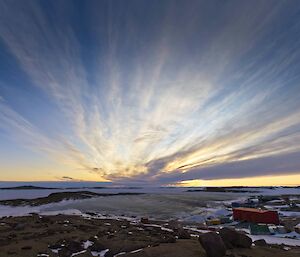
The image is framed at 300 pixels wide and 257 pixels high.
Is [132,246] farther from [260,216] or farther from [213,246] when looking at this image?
[260,216]

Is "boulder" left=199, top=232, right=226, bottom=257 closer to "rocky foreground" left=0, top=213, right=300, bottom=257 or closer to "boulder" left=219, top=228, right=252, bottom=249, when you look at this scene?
"rocky foreground" left=0, top=213, right=300, bottom=257

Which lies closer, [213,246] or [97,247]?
[213,246]

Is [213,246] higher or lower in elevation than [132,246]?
higher

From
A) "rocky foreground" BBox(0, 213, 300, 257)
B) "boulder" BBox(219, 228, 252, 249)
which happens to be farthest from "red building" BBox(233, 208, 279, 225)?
"boulder" BBox(219, 228, 252, 249)

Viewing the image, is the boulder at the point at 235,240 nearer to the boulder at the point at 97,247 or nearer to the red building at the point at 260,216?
the boulder at the point at 97,247

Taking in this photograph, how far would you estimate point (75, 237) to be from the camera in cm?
2258

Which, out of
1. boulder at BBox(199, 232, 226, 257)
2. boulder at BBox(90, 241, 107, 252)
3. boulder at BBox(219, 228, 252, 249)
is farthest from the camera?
boulder at BBox(90, 241, 107, 252)

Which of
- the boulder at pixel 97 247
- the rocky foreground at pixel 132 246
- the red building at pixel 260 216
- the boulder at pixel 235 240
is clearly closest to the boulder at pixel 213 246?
the rocky foreground at pixel 132 246

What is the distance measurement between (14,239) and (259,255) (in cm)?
1764

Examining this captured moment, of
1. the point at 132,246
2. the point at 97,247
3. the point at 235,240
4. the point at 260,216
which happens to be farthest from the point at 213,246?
the point at 260,216

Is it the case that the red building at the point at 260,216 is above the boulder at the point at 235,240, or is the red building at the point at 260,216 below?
above

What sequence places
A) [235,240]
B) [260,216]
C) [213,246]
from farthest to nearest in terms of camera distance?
[260,216] < [235,240] < [213,246]

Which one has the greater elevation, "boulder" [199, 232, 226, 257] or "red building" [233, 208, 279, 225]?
"red building" [233, 208, 279, 225]

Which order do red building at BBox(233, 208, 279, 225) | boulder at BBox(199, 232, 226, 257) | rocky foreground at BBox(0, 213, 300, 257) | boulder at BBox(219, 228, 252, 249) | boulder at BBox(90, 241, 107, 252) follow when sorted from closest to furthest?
boulder at BBox(199, 232, 226, 257) → rocky foreground at BBox(0, 213, 300, 257) → boulder at BBox(219, 228, 252, 249) → boulder at BBox(90, 241, 107, 252) → red building at BBox(233, 208, 279, 225)
